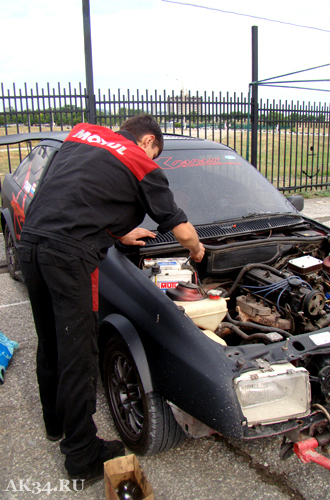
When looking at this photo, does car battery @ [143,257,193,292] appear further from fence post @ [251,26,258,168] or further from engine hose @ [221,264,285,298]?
fence post @ [251,26,258,168]

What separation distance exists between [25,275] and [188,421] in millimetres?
1124

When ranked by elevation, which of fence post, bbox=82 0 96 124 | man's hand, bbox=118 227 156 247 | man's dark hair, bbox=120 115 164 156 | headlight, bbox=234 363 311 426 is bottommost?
headlight, bbox=234 363 311 426

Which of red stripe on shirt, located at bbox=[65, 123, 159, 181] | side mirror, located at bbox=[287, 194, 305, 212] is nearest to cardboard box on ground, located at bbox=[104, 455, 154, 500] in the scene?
red stripe on shirt, located at bbox=[65, 123, 159, 181]

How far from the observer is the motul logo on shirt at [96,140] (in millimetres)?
2070

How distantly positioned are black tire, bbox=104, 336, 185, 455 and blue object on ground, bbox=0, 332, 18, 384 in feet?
3.36

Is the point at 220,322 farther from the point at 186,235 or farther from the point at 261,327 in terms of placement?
the point at 186,235

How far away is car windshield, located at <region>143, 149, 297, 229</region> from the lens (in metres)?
3.42

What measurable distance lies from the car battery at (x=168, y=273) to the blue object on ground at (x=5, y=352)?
4.62ft

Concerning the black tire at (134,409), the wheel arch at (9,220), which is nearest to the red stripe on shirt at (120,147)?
the black tire at (134,409)

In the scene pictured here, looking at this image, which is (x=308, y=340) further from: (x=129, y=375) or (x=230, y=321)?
(x=129, y=375)

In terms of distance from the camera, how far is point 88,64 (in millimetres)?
7820

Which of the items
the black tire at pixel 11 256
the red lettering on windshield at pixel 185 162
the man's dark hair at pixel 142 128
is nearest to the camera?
the man's dark hair at pixel 142 128

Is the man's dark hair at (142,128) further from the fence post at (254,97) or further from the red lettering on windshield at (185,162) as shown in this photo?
the fence post at (254,97)

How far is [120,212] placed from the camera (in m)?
2.11
